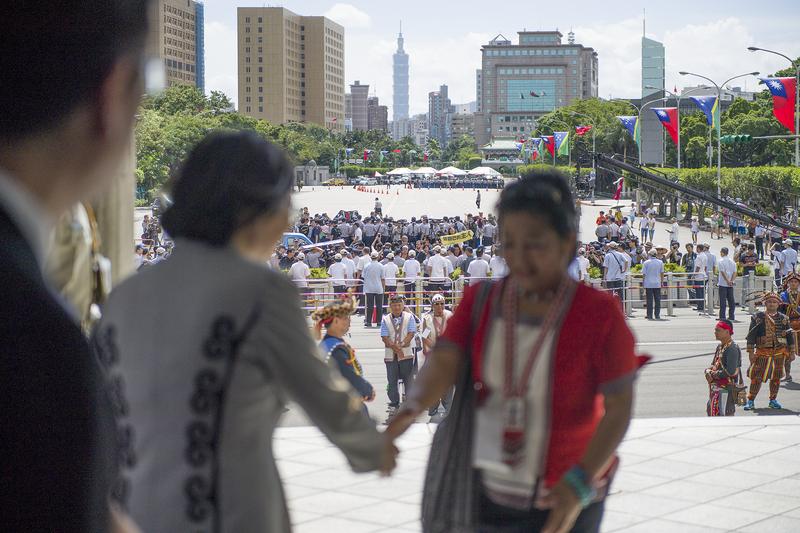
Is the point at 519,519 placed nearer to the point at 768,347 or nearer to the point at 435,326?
the point at 435,326

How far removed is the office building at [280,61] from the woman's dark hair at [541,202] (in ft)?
594

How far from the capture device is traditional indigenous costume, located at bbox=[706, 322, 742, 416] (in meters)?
10.8

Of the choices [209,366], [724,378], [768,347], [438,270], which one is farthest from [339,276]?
[209,366]

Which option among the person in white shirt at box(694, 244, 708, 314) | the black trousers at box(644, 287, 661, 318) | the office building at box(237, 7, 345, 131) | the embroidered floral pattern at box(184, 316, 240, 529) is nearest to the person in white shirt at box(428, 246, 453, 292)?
the black trousers at box(644, 287, 661, 318)

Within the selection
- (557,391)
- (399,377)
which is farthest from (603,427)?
(399,377)

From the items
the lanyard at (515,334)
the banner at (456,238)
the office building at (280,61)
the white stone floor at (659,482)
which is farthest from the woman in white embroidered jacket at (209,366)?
the office building at (280,61)

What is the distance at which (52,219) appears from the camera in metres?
1.18

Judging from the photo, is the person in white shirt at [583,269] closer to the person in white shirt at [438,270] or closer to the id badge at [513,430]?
the person in white shirt at [438,270]

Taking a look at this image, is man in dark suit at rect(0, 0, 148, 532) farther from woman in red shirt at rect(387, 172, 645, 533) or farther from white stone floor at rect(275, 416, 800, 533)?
white stone floor at rect(275, 416, 800, 533)

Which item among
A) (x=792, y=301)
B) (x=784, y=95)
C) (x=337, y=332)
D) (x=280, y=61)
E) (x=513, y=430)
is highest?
(x=280, y=61)

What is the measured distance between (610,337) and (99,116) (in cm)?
201

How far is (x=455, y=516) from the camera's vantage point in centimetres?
303

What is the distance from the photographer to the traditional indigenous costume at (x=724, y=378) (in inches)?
425

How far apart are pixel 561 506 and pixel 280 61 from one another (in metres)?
186
